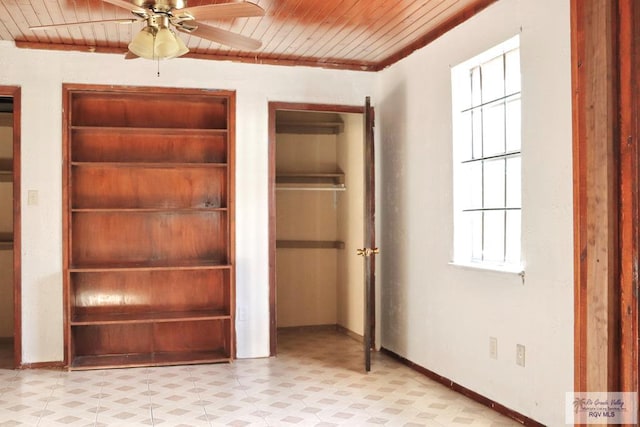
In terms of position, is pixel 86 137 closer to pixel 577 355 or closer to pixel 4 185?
pixel 4 185

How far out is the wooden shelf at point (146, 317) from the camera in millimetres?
4878

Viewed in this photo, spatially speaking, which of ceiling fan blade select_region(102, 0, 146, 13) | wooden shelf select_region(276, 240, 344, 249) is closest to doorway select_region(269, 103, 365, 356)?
wooden shelf select_region(276, 240, 344, 249)

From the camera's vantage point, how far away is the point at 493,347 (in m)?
3.82

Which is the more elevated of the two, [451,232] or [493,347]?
[451,232]

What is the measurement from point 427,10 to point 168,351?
11.7 feet

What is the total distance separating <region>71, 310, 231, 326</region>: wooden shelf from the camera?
4.88m

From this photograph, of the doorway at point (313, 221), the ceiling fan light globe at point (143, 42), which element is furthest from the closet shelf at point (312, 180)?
the ceiling fan light globe at point (143, 42)

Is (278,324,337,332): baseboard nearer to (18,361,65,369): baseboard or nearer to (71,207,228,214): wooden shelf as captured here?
(71,207,228,214): wooden shelf

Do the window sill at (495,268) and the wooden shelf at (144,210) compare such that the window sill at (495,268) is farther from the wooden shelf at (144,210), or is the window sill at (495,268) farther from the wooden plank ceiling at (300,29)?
the wooden shelf at (144,210)

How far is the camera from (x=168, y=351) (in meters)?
5.35

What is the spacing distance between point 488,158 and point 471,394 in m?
1.59

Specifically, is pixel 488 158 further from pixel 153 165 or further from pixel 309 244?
pixel 309 244

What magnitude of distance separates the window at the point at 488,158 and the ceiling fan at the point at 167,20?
169 centimetres

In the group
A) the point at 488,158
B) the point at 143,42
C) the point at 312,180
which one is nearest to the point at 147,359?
the point at 312,180
